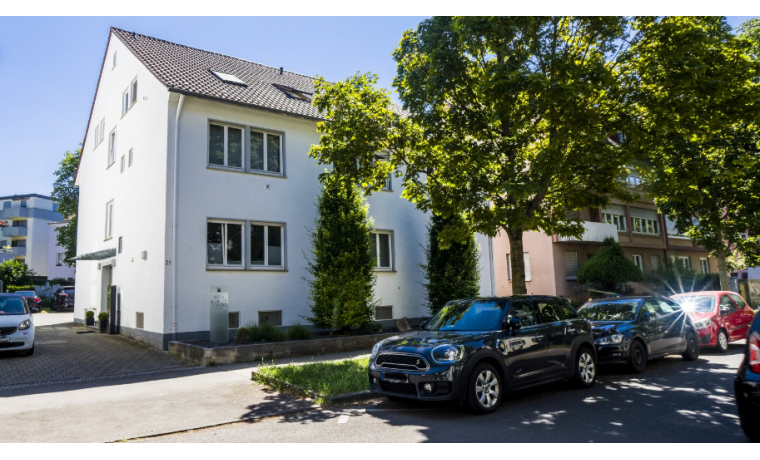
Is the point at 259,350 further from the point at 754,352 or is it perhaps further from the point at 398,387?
the point at 754,352

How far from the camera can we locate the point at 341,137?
41.4 ft

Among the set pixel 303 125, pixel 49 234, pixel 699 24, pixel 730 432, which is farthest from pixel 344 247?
pixel 49 234

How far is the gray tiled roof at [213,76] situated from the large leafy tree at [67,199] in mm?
15255

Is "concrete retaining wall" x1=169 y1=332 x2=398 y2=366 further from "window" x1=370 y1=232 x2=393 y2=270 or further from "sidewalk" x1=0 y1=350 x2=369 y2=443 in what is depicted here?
"window" x1=370 y1=232 x2=393 y2=270

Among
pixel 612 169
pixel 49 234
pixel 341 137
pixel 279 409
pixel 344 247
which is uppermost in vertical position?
pixel 49 234

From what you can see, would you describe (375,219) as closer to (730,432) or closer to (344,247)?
(344,247)

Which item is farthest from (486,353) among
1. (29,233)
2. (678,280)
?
(29,233)

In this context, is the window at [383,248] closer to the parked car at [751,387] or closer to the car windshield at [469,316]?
the car windshield at [469,316]

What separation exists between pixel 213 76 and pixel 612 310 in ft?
46.3

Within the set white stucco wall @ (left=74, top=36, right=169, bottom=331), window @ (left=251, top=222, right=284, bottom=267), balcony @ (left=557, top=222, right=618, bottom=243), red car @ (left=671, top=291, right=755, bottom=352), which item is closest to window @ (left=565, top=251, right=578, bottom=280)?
balcony @ (left=557, top=222, right=618, bottom=243)

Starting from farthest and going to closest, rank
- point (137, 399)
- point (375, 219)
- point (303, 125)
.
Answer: point (375, 219)
point (303, 125)
point (137, 399)

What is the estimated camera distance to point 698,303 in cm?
1342

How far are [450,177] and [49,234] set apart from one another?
70542 mm

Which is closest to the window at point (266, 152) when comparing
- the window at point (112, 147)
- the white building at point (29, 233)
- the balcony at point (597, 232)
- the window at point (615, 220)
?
the window at point (112, 147)
